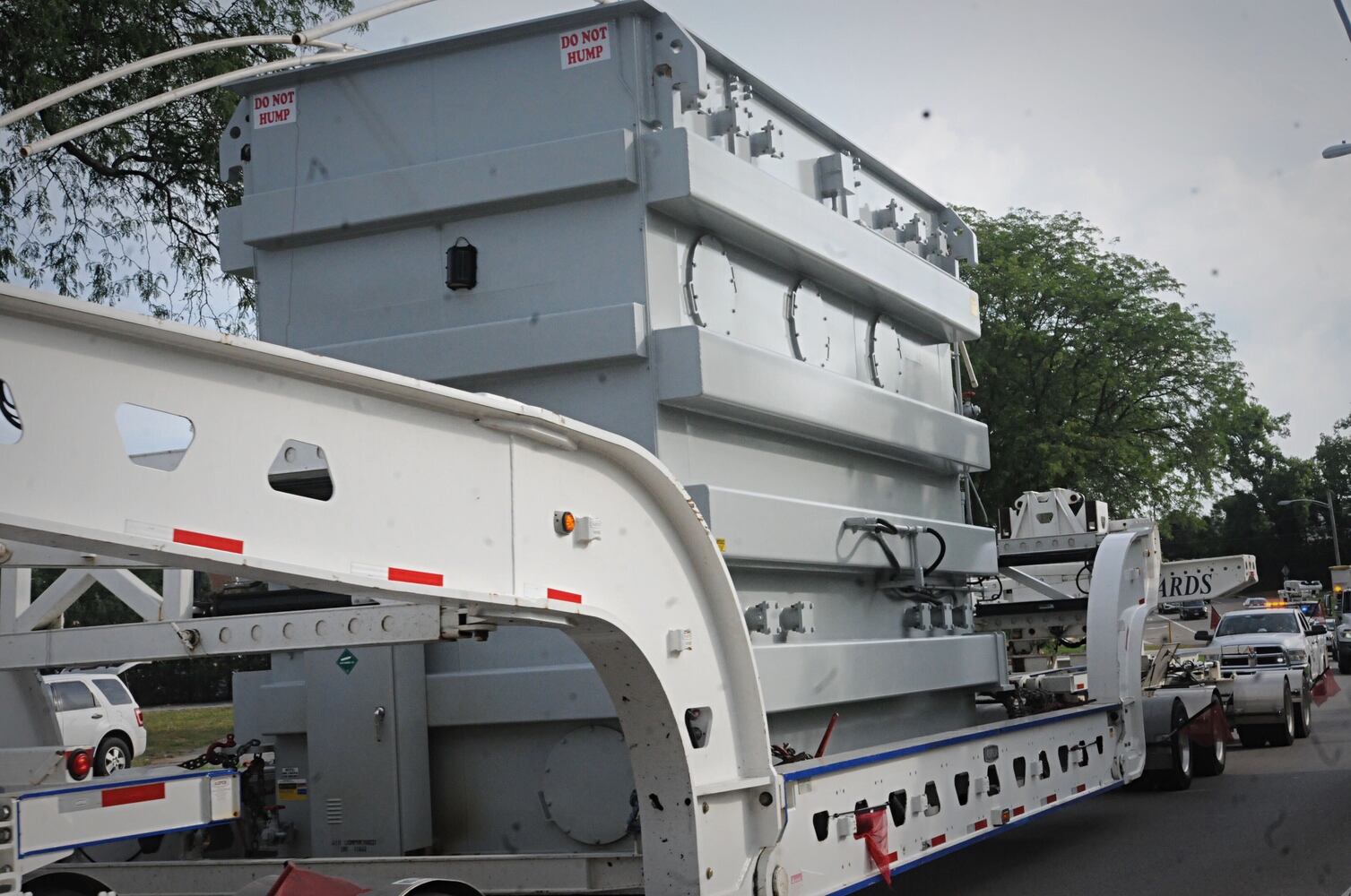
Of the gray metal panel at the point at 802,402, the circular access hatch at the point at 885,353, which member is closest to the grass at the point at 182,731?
the gray metal panel at the point at 802,402

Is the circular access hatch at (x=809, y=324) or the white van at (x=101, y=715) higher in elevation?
the circular access hatch at (x=809, y=324)

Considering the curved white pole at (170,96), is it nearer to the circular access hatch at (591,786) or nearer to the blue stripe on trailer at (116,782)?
the blue stripe on trailer at (116,782)

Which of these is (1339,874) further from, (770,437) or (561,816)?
(561,816)

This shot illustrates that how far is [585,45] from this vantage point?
249 inches

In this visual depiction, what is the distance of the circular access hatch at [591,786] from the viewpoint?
581 centimetres

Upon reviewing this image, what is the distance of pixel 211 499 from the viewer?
3203 mm

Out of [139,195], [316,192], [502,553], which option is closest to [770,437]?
[316,192]

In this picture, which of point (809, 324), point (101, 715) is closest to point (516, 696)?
point (809, 324)

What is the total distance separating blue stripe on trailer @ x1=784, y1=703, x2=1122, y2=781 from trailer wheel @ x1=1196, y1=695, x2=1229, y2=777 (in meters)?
4.58

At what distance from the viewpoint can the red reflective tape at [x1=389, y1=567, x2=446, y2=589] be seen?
360 centimetres

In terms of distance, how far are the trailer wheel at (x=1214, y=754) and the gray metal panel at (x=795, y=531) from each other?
19.6 feet

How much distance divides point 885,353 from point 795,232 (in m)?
1.59

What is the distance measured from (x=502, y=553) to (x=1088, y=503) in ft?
28.9

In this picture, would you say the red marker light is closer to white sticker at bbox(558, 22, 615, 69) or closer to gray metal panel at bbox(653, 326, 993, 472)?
gray metal panel at bbox(653, 326, 993, 472)
